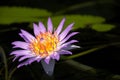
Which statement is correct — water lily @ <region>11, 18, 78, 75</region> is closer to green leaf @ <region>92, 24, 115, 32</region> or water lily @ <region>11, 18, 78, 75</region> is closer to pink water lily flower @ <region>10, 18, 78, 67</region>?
pink water lily flower @ <region>10, 18, 78, 67</region>

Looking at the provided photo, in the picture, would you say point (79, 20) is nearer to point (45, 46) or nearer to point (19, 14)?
point (19, 14)

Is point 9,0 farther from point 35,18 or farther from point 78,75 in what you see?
point 78,75

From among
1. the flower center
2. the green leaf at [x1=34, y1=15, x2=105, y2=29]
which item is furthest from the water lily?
the green leaf at [x1=34, y1=15, x2=105, y2=29]

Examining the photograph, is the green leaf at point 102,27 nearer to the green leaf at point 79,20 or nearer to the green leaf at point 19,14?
the green leaf at point 79,20

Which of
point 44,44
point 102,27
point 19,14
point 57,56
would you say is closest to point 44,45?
point 44,44

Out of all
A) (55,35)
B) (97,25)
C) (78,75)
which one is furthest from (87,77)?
(97,25)

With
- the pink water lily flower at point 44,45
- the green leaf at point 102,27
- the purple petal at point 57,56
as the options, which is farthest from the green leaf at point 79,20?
the purple petal at point 57,56
